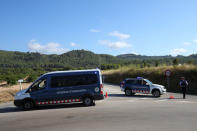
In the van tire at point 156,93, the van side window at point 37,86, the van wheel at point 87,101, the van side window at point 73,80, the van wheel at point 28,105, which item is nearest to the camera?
the van wheel at point 28,105

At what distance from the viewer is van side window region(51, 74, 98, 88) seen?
41.4 feet

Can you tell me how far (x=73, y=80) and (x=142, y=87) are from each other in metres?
7.91

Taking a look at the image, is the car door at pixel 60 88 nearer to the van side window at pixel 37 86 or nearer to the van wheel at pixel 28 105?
the van side window at pixel 37 86

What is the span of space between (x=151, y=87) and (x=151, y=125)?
10.2 metres

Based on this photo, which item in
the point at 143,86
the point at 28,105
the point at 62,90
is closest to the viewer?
the point at 28,105

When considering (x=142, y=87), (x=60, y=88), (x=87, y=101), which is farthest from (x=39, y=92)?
(x=142, y=87)

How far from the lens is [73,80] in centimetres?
1281

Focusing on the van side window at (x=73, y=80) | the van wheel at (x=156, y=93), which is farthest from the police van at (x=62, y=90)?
the van wheel at (x=156, y=93)

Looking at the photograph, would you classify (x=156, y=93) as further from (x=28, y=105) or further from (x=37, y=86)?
(x=28, y=105)

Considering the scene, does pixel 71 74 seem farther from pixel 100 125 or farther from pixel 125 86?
pixel 125 86

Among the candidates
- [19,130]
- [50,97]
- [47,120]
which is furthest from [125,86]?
[19,130]

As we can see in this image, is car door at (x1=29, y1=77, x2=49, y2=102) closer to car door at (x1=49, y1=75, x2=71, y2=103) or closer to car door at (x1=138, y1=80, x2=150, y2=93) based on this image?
car door at (x1=49, y1=75, x2=71, y2=103)

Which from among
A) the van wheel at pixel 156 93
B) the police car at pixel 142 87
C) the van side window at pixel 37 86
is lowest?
the van wheel at pixel 156 93

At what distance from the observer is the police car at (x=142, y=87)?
17375 mm
